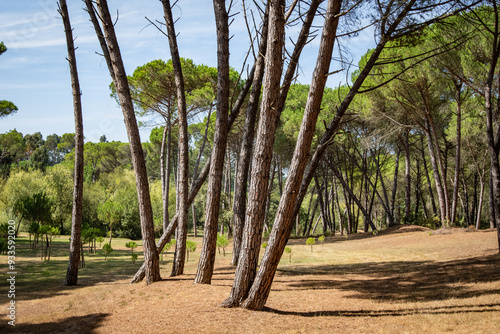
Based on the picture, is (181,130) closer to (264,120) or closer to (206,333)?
(264,120)

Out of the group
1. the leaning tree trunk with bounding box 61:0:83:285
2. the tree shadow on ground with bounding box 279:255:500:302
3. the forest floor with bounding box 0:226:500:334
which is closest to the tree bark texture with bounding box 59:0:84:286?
the leaning tree trunk with bounding box 61:0:83:285

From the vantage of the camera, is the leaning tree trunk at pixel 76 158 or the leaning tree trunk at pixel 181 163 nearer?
the leaning tree trunk at pixel 181 163

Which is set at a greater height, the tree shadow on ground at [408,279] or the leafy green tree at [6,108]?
the leafy green tree at [6,108]

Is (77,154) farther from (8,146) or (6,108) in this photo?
(8,146)

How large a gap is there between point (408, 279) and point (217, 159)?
4.02 m

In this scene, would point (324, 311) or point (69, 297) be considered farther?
point (69, 297)

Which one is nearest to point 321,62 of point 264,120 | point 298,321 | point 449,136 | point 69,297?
point 264,120

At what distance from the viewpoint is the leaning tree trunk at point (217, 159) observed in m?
5.57

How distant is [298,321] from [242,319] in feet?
1.99

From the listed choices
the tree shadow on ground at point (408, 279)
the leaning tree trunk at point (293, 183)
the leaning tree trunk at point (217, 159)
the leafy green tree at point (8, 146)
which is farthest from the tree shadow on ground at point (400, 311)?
the leafy green tree at point (8, 146)

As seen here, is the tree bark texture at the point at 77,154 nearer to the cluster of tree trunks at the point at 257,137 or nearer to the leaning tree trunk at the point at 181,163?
the cluster of tree trunks at the point at 257,137

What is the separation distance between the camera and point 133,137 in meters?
5.93

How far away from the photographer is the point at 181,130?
6.61m

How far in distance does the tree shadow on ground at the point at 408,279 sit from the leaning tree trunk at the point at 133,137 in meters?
2.31
